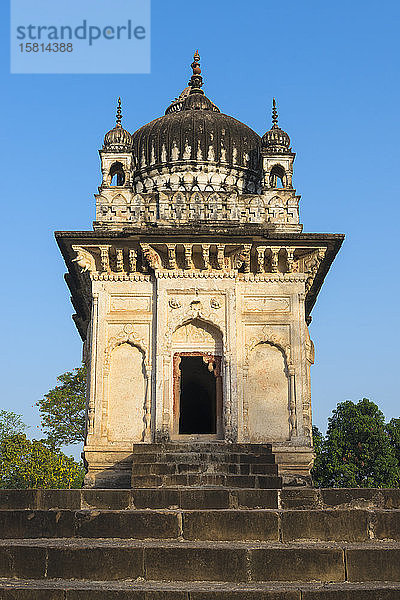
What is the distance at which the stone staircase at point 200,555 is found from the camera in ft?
21.5

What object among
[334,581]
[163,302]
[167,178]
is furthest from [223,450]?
[167,178]

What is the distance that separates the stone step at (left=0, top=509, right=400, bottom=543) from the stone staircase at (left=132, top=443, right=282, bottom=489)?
3281 mm

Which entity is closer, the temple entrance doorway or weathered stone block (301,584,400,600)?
weathered stone block (301,584,400,600)

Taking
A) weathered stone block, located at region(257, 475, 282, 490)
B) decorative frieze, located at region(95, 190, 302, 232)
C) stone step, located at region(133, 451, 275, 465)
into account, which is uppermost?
decorative frieze, located at region(95, 190, 302, 232)

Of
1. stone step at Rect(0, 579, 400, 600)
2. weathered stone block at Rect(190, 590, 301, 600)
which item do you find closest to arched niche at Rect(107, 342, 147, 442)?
stone step at Rect(0, 579, 400, 600)

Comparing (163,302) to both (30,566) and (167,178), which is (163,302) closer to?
(167,178)

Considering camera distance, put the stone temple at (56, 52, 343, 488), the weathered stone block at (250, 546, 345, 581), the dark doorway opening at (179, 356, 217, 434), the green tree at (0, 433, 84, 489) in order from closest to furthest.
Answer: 1. the weathered stone block at (250, 546, 345, 581)
2. the stone temple at (56, 52, 343, 488)
3. the dark doorway opening at (179, 356, 217, 434)
4. the green tree at (0, 433, 84, 489)

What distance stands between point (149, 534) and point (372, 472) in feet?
94.0

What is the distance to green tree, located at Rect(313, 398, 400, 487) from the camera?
33844 mm

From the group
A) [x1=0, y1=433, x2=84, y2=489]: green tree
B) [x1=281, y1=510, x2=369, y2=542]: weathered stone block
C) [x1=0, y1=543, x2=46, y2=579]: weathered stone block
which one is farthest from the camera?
[x1=0, y1=433, x2=84, y2=489]: green tree

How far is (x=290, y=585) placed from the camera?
270 inches

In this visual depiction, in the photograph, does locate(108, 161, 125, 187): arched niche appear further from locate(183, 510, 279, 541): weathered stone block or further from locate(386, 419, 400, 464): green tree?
locate(386, 419, 400, 464): green tree

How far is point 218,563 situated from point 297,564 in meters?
0.86

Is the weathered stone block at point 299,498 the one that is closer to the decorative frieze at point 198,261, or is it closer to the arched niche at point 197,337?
the arched niche at point 197,337
